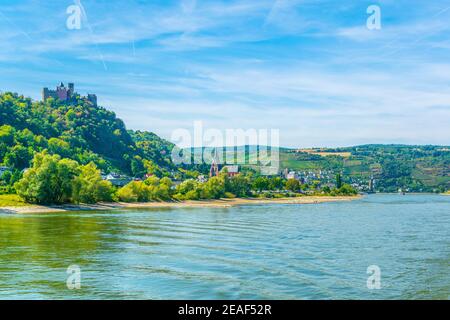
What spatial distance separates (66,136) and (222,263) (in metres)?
141

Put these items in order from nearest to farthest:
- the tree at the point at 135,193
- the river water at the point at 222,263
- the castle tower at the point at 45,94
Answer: the river water at the point at 222,263 → the tree at the point at 135,193 → the castle tower at the point at 45,94

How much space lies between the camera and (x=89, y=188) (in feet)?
280

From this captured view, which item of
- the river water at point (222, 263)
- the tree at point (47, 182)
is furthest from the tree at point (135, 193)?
the river water at point (222, 263)

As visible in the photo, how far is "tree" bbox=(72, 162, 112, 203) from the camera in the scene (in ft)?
272

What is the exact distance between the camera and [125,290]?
19.5 metres

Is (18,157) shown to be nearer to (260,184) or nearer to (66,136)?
(66,136)

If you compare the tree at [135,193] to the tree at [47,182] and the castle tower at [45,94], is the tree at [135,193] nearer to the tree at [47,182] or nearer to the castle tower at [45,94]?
the tree at [47,182]

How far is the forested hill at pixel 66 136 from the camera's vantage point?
123906 millimetres

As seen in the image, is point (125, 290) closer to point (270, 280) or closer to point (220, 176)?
point (270, 280)

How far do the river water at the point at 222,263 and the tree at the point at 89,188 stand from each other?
134ft

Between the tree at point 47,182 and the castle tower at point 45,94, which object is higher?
the castle tower at point 45,94

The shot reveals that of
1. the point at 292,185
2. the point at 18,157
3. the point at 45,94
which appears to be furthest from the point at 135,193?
the point at 45,94

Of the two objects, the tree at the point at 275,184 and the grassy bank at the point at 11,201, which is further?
the tree at the point at 275,184

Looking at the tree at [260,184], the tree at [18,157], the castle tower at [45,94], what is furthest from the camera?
the castle tower at [45,94]
